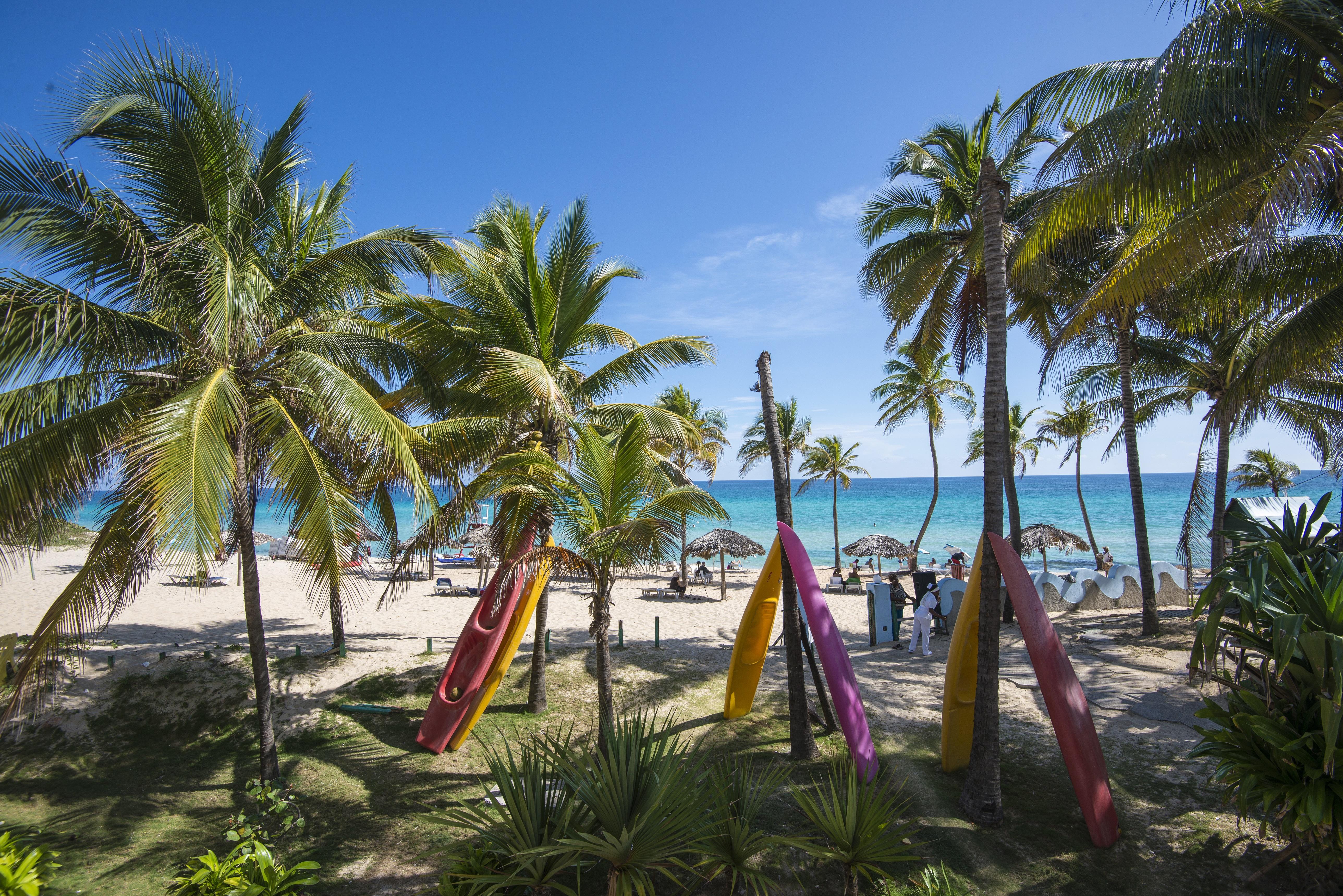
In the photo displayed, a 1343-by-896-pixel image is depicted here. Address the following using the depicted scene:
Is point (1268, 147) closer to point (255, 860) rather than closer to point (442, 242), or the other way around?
point (442, 242)

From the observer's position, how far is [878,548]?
2202 cm

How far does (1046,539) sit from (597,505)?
20383mm

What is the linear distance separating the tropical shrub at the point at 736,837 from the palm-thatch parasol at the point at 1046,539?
19311mm

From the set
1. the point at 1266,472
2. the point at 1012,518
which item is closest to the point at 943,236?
the point at 1012,518

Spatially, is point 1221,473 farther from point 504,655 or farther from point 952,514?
point 952,514

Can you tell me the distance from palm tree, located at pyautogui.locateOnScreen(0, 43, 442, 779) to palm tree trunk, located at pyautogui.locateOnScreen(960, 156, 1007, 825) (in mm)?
6074

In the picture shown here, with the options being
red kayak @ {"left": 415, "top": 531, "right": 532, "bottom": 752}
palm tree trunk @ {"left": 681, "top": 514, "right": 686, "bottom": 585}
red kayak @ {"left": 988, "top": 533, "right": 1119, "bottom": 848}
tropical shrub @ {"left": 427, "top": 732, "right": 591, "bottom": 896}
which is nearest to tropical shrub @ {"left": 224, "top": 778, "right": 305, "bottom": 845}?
red kayak @ {"left": 415, "top": 531, "right": 532, "bottom": 752}

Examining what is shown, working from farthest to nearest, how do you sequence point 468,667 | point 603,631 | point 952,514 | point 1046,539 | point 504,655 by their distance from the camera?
point 952,514 < point 1046,539 < point 504,655 < point 468,667 < point 603,631

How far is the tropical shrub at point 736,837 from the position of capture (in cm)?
474

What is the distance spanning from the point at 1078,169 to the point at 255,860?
11.1 meters

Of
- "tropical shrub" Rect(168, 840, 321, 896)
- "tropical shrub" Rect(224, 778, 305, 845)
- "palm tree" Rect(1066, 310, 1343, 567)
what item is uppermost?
→ "palm tree" Rect(1066, 310, 1343, 567)

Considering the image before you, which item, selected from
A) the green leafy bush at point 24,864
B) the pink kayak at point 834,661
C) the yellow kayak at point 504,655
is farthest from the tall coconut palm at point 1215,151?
the green leafy bush at point 24,864

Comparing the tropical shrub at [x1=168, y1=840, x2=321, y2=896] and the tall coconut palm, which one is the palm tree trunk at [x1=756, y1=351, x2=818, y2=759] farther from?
the tropical shrub at [x1=168, y1=840, x2=321, y2=896]

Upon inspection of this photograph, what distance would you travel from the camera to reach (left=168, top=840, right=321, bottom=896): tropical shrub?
4973 mm
